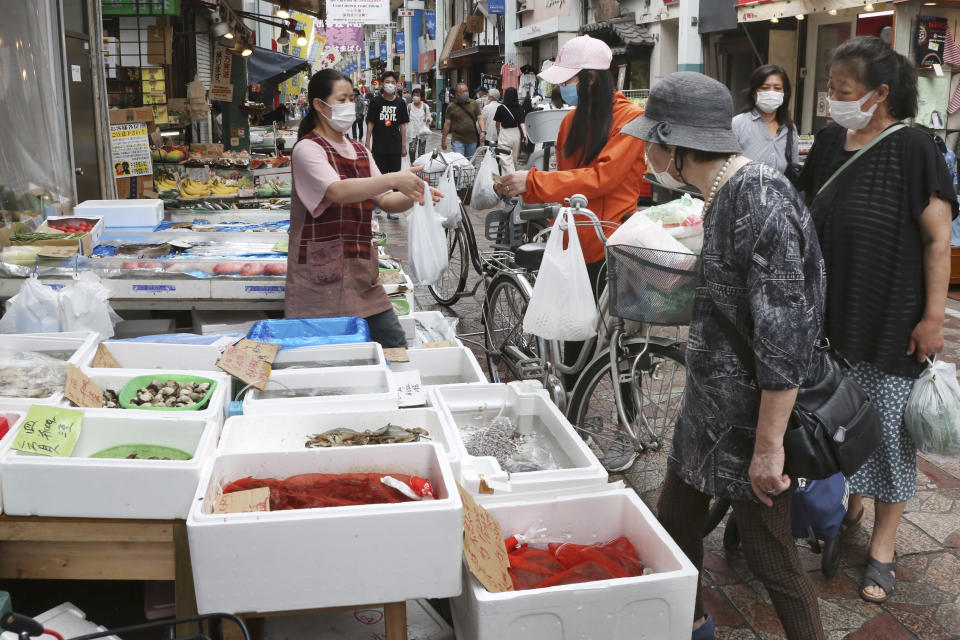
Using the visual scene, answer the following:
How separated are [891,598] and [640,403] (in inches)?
50.6

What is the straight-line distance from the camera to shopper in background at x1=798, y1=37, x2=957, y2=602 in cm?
316

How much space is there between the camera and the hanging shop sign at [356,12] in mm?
13148

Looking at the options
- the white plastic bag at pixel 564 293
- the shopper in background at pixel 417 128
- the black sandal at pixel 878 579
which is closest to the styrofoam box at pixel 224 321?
the white plastic bag at pixel 564 293

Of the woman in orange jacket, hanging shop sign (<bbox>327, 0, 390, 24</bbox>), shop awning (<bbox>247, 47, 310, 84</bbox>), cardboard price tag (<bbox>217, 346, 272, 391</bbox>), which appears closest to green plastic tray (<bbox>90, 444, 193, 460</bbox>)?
cardboard price tag (<bbox>217, 346, 272, 391</bbox>)

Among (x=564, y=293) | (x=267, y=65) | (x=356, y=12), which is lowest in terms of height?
(x=564, y=293)

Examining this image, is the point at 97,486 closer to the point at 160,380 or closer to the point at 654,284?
the point at 160,380

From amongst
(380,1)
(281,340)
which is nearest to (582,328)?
(281,340)

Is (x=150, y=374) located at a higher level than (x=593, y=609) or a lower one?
higher

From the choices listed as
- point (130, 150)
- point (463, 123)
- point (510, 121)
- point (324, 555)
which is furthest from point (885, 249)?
point (463, 123)

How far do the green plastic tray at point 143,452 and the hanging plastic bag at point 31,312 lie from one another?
1.64 m

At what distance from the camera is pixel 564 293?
12.4ft

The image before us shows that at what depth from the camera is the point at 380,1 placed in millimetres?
13398

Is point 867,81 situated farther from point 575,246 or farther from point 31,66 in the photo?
point 31,66

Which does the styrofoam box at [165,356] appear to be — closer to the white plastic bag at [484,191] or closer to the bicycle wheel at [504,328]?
the bicycle wheel at [504,328]
